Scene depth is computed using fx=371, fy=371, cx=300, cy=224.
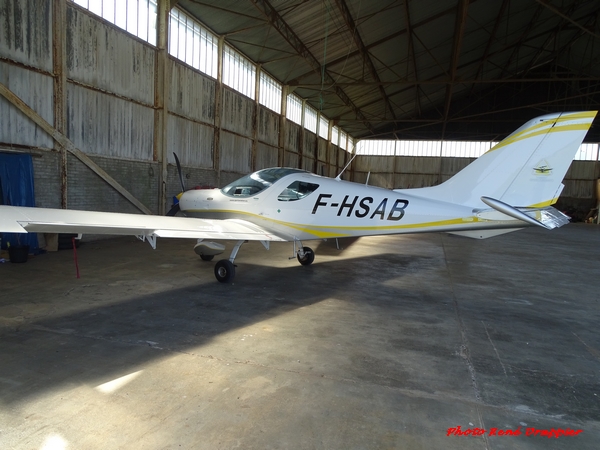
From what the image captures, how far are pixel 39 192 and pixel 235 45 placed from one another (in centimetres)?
1232

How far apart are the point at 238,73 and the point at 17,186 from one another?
13001mm

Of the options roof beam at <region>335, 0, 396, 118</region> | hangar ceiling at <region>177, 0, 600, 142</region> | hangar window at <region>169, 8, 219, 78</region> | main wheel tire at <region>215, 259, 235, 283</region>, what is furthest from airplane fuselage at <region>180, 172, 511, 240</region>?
roof beam at <region>335, 0, 396, 118</region>

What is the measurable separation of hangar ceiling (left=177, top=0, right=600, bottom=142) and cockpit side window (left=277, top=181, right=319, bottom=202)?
33.3ft

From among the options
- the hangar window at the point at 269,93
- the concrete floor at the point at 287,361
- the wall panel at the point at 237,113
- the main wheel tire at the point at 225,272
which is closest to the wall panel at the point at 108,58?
the wall panel at the point at 237,113

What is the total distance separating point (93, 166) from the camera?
11.7 meters

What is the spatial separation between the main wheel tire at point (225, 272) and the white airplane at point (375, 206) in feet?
0.06

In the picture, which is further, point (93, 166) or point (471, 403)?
point (93, 166)

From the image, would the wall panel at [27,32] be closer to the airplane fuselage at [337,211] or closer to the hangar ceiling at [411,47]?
the hangar ceiling at [411,47]

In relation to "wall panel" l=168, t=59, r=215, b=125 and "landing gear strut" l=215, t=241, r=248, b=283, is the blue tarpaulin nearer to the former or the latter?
"landing gear strut" l=215, t=241, r=248, b=283

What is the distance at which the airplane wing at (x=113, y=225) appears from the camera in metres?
4.34

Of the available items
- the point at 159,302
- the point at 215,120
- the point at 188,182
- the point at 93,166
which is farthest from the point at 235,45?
the point at 159,302

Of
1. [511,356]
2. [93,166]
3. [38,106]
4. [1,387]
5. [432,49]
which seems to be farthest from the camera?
[432,49]

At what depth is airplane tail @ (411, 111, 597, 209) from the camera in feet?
20.3

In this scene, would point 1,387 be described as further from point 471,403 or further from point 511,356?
point 511,356
